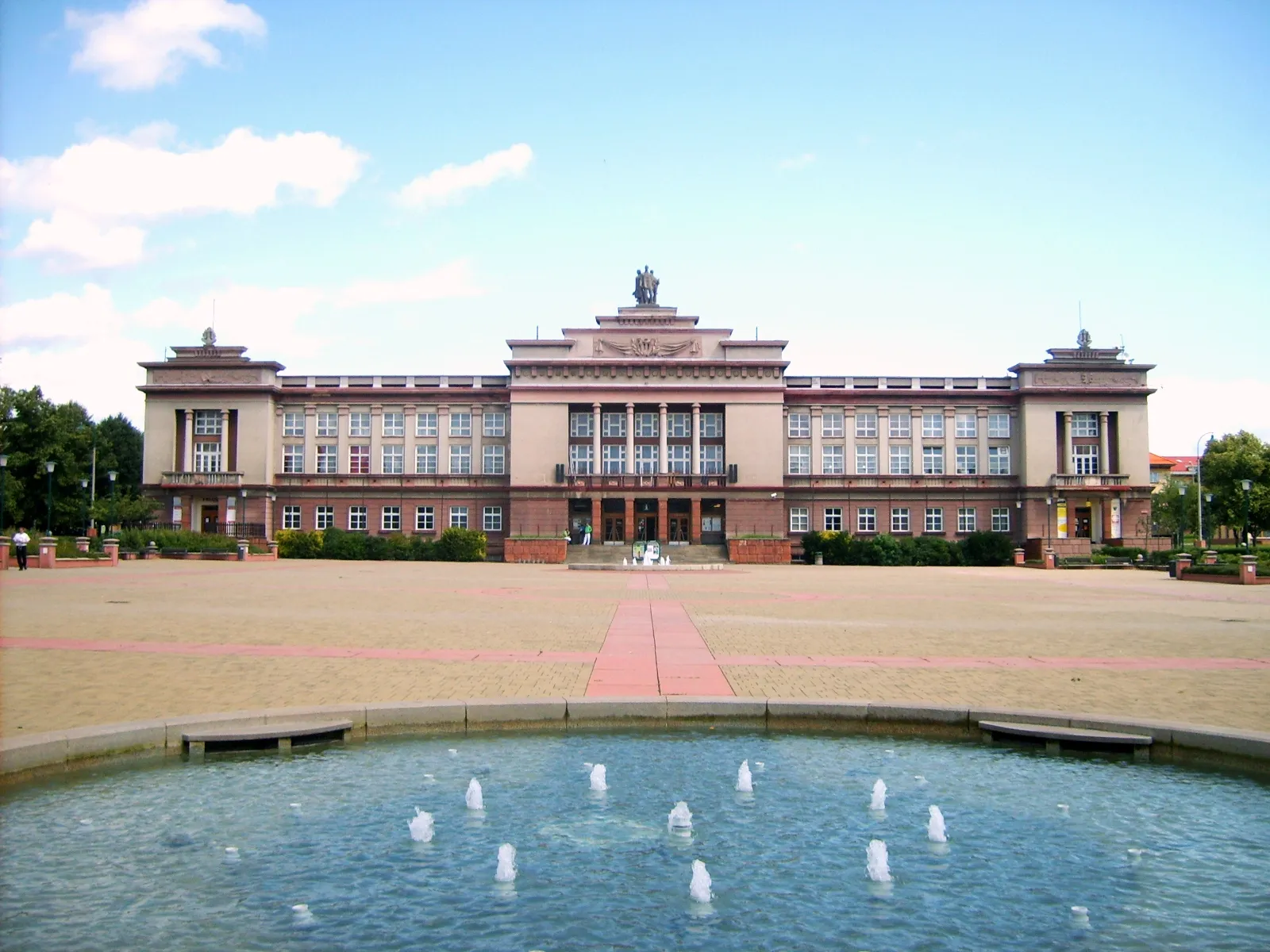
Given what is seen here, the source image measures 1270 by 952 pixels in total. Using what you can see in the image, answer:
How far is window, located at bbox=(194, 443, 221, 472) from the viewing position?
82000 millimetres

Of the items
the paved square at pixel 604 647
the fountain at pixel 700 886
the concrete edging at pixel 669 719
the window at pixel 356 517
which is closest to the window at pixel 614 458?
the window at pixel 356 517

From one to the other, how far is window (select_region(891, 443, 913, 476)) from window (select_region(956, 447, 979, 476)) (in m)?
3.80

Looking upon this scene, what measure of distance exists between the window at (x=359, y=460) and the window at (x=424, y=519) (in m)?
5.43

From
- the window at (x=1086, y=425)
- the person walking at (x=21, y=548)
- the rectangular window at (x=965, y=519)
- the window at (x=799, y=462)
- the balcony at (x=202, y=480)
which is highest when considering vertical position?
the window at (x=1086, y=425)

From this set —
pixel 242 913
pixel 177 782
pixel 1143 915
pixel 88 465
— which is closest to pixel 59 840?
pixel 177 782

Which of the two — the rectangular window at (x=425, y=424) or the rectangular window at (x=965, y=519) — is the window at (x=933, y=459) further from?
the rectangular window at (x=425, y=424)

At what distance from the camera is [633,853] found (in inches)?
324

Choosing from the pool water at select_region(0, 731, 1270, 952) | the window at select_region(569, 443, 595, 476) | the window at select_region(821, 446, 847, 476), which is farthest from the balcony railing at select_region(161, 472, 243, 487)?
the pool water at select_region(0, 731, 1270, 952)

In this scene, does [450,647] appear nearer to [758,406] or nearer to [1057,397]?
[758,406]

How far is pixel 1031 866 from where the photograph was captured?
8125 millimetres

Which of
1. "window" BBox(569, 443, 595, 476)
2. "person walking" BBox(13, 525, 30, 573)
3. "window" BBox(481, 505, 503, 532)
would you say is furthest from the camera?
"window" BBox(481, 505, 503, 532)

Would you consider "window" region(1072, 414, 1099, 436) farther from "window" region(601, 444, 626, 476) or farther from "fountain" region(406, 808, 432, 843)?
"fountain" region(406, 808, 432, 843)

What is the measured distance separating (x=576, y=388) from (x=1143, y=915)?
7360 cm

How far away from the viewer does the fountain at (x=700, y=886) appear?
7.27 meters
